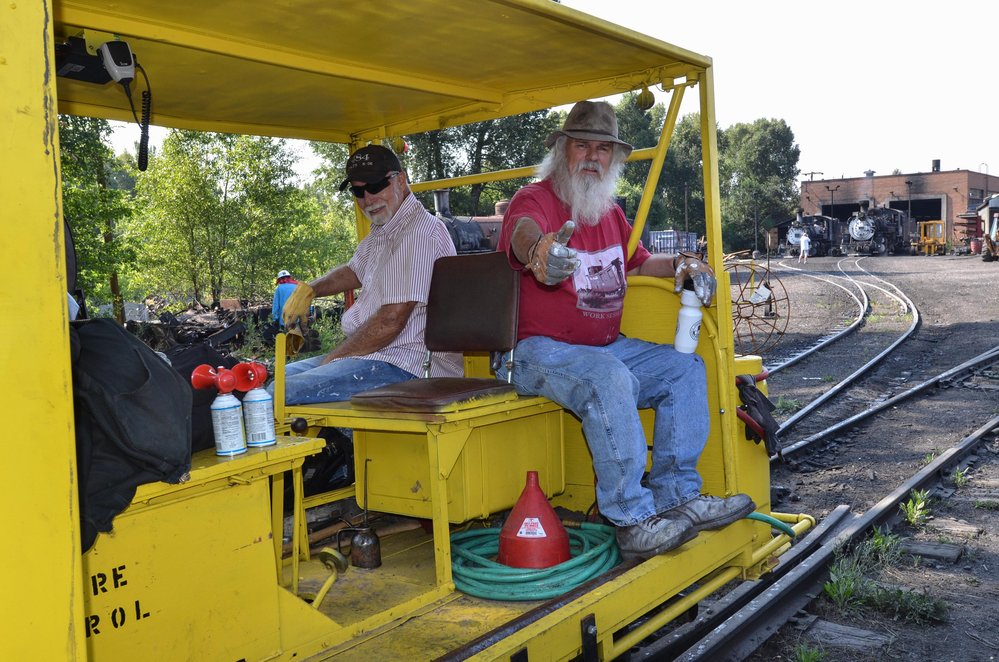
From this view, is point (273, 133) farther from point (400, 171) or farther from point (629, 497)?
point (629, 497)

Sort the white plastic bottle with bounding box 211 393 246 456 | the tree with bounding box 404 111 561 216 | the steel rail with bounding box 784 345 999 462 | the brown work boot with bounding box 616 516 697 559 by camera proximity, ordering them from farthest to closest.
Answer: the tree with bounding box 404 111 561 216
the steel rail with bounding box 784 345 999 462
the brown work boot with bounding box 616 516 697 559
the white plastic bottle with bounding box 211 393 246 456

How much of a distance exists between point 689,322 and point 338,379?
4.85ft

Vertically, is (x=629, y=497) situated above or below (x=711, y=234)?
below

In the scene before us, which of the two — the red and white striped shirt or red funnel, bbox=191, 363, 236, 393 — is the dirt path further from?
red funnel, bbox=191, 363, 236, 393

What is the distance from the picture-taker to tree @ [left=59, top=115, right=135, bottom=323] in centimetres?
1244

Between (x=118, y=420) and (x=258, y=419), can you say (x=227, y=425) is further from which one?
(x=118, y=420)

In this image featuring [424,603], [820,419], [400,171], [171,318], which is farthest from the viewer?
[171,318]

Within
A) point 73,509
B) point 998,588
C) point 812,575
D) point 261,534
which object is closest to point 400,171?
point 261,534

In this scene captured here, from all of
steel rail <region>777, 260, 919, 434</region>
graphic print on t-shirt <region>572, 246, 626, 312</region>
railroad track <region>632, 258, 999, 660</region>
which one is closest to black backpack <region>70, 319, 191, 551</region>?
graphic print on t-shirt <region>572, 246, 626, 312</region>

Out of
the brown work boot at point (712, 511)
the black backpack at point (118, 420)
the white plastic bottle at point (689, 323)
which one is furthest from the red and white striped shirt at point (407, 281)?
the black backpack at point (118, 420)

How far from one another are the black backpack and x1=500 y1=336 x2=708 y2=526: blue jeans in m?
1.69

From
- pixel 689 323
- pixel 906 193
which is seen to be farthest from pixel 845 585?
pixel 906 193

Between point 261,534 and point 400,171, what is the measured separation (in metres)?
2.13

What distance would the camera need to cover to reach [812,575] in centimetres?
481
